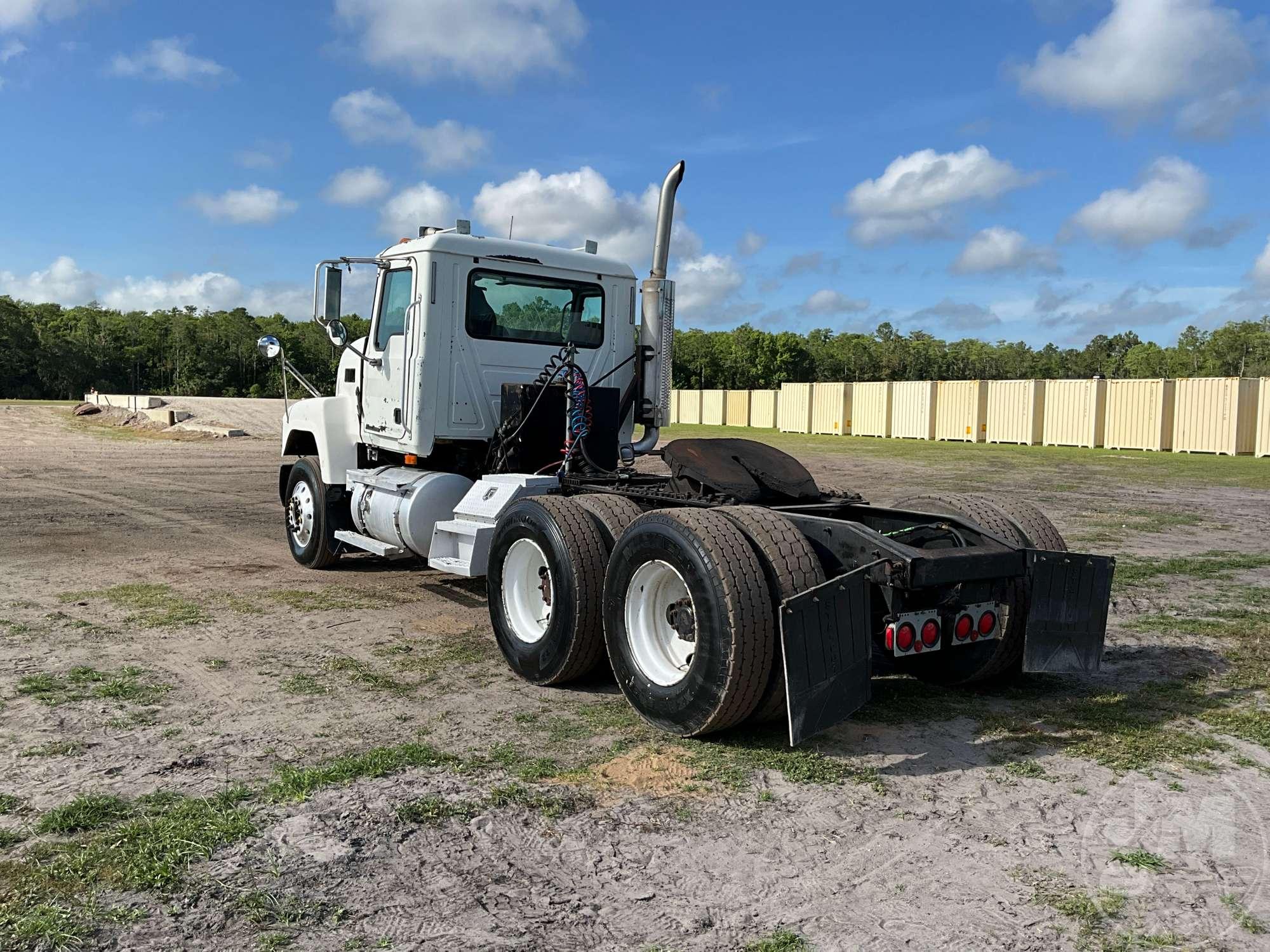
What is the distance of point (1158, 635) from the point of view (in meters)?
7.25

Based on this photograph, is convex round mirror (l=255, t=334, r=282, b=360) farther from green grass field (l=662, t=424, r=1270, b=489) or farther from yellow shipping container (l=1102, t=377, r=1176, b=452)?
yellow shipping container (l=1102, t=377, r=1176, b=452)

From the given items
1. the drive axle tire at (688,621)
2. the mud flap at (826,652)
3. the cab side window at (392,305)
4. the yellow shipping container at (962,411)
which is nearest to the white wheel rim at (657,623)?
the drive axle tire at (688,621)

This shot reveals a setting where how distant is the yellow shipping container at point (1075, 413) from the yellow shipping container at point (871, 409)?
26.8ft

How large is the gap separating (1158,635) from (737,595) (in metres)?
4.25

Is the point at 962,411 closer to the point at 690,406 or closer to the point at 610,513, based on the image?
the point at 690,406

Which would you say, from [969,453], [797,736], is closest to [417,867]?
[797,736]

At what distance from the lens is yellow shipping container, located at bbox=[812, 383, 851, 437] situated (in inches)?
1890

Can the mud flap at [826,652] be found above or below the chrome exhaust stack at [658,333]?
below

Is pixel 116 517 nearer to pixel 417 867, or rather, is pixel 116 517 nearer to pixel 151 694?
pixel 151 694

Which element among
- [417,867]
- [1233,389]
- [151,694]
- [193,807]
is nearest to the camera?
[417,867]

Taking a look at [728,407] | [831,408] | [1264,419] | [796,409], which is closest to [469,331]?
[1264,419]

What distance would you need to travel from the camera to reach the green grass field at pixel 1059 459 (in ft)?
78.8

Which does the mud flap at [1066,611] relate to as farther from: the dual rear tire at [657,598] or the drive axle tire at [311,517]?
the drive axle tire at [311,517]

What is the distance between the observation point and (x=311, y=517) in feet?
32.0
